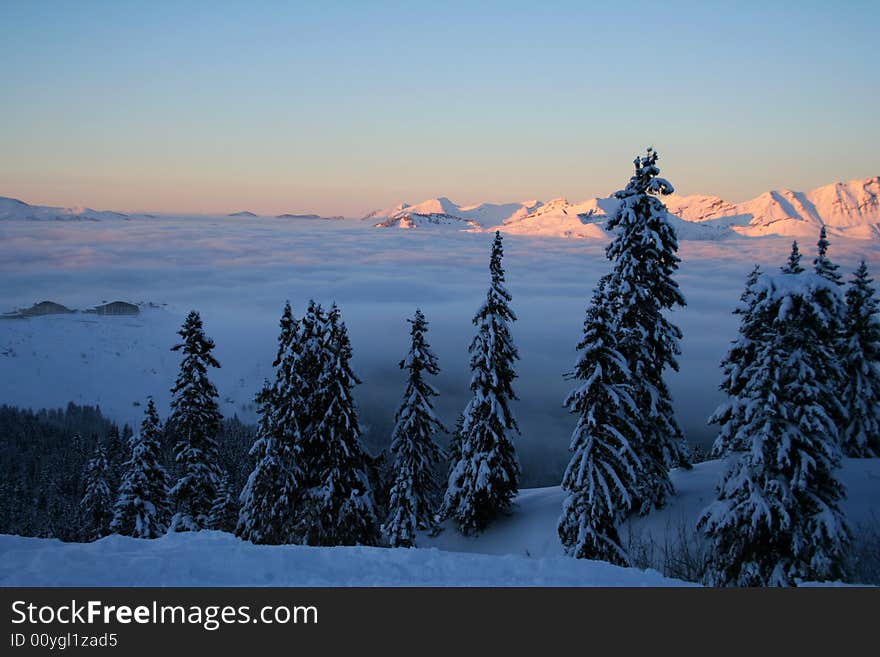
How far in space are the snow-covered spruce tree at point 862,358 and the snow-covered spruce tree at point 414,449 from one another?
20.5 metres

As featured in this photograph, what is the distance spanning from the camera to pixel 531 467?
127250mm

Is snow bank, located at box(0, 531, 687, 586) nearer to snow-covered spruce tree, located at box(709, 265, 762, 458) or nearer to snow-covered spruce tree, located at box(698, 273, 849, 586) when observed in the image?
snow-covered spruce tree, located at box(698, 273, 849, 586)

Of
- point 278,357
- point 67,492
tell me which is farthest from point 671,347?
point 67,492

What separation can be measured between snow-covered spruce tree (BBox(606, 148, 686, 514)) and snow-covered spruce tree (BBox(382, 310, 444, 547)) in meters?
10.1

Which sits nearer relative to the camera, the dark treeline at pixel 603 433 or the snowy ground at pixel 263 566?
the snowy ground at pixel 263 566

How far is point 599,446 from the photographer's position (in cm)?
1938

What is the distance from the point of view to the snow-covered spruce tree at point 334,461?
819 inches

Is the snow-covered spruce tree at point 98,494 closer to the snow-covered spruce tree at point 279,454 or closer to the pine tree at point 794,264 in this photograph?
the snow-covered spruce tree at point 279,454

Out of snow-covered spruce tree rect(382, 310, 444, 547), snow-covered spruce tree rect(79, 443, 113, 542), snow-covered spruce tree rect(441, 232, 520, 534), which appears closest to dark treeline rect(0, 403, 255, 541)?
snow-covered spruce tree rect(79, 443, 113, 542)

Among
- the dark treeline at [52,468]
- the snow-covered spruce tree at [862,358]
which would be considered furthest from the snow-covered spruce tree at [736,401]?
the dark treeline at [52,468]

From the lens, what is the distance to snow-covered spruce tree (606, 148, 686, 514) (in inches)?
807

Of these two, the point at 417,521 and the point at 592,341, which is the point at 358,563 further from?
the point at 417,521

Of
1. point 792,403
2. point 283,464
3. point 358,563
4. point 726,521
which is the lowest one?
point 283,464
